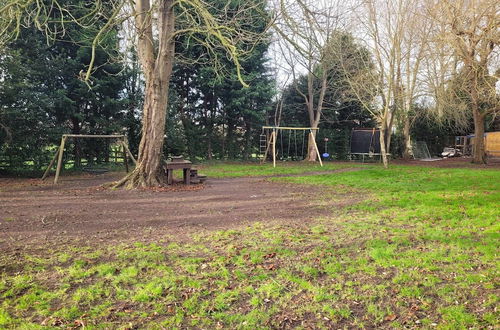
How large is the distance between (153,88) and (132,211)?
390 cm

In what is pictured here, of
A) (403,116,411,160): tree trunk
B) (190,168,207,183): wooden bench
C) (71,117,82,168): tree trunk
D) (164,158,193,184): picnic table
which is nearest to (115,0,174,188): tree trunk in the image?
(164,158,193,184): picnic table

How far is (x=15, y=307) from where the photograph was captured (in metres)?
2.70

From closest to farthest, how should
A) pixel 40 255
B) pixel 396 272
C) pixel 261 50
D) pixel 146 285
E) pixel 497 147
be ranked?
1. pixel 146 285
2. pixel 396 272
3. pixel 40 255
4. pixel 261 50
5. pixel 497 147

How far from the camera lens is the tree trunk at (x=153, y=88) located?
28.9 feet

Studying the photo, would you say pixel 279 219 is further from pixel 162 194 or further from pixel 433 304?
pixel 162 194

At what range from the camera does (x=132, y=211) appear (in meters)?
6.26

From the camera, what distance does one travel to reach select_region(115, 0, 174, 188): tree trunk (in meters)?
8.80

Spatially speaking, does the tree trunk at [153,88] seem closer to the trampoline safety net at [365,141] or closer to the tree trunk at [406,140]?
the trampoline safety net at [365,141]

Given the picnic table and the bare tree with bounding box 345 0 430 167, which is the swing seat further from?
the bare tree with bounding box 345 0 430 167

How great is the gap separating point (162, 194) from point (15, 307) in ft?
17.8

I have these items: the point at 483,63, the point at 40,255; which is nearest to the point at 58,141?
the point at 40,255

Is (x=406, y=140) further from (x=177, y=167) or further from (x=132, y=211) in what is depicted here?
(x=132, y=211)

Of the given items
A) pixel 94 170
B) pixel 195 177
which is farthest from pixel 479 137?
pixel 94 170

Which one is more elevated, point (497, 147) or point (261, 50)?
point (261, 50)
